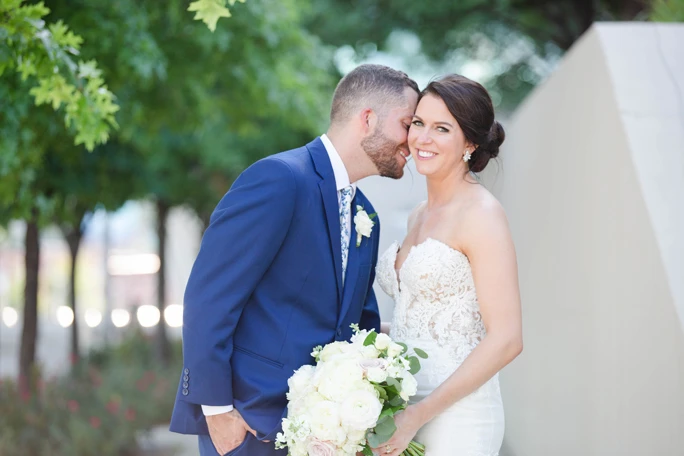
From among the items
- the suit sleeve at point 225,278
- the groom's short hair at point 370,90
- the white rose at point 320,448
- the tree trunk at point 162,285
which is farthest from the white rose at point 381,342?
the tree trunk at point 162,285

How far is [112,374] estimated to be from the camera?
9422 mm

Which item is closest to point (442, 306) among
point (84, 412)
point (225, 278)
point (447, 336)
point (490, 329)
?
point (447, 336)

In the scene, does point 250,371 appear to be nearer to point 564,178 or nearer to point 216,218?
point 216,218

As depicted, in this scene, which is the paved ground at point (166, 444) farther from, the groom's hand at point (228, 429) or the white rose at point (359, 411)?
the white rose at point (359, 411)

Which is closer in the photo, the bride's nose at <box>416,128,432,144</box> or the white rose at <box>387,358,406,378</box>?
the white rose at <box>387,358,406,378</box>

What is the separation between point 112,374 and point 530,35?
9.38 m

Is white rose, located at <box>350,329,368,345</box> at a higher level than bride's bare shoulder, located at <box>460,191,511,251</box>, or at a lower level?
lower

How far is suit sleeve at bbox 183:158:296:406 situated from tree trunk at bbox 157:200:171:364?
9.37 metres

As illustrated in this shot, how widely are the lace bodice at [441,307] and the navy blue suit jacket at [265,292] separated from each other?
0.24 metres

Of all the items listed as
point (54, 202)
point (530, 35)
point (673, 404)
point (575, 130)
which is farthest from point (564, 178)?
point (530, 35)

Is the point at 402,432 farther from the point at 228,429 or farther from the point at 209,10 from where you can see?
the point at 209,10

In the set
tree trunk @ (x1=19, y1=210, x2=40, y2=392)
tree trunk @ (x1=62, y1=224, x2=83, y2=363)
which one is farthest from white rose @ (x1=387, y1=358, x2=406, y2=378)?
tree trunk @ (x1=62, y1=224, x2=83, y2=363)

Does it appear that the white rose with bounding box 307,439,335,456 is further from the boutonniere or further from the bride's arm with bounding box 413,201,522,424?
the boutonniere

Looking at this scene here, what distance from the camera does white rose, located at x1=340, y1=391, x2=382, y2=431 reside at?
7.99ft
